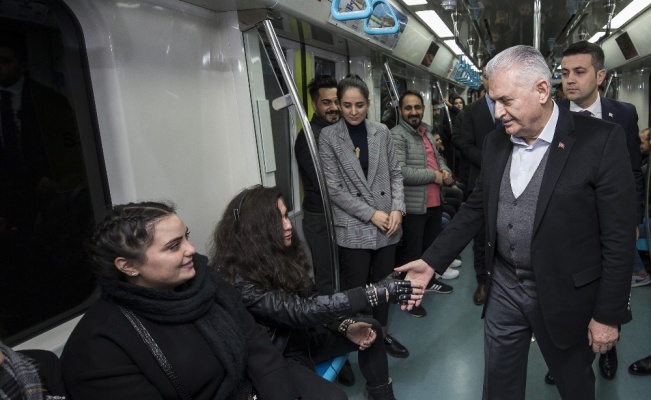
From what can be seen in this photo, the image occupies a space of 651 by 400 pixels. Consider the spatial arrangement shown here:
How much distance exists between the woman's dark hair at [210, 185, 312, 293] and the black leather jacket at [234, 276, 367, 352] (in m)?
0.05

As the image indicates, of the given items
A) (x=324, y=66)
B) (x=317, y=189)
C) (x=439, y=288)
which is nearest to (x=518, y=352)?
(x=317, y=189)

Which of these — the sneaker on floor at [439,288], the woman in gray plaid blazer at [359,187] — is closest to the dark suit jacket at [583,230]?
the woman in gray plaid blazer at [359,187]

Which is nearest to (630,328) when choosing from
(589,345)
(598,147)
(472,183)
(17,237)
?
(472,183)

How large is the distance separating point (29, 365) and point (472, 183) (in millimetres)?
3176

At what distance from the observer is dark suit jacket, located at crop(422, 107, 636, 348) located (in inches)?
63.2

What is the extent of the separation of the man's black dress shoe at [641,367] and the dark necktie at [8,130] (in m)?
3.33

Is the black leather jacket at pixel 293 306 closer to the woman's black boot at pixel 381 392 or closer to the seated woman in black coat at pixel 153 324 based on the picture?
the seated woman in black coat at pixel 153 324

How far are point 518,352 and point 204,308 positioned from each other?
134cm

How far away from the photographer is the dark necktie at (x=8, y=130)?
1.67 metres

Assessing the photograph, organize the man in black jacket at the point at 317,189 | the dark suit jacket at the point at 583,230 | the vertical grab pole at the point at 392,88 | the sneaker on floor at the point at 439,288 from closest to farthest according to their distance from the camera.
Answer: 1. the dark suit jacket at the point at 583,230
2. the man in black jacket at the point at 317,189
3. the sneaker on floor at the point at 439,288
4. the vertical grab pole at the point at 392,88

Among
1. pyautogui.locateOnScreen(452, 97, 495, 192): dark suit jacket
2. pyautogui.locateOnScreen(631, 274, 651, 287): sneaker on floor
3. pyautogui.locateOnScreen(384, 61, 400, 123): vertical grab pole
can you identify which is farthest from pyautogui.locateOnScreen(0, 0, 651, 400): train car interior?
pyautogui.locateOnScreen(452, 97, 495, 192): dark suit jacket

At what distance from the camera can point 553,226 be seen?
168cm

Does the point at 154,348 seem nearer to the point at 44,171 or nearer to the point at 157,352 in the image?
the point at 157,352

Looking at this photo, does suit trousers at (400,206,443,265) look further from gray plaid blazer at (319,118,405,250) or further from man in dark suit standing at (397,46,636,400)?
man in dark suit standing at (397,46,636,400)
